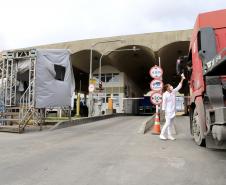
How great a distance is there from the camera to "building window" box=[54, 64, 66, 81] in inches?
535

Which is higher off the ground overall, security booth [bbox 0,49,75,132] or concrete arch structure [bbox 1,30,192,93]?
concrete arch structure [bbox 1,30,192,93]

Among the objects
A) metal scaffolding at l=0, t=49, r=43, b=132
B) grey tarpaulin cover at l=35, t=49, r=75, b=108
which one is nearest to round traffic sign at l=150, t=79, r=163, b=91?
grey tarpaulin cover at l=35, t=49, r=75, b=108

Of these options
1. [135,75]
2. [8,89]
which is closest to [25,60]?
[8,89]

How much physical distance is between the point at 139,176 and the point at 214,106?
79.0 inches

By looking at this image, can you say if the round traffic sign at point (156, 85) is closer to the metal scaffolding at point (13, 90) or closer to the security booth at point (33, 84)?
the security booth at point (33, 84)

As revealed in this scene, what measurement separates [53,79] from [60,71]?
2.73ft

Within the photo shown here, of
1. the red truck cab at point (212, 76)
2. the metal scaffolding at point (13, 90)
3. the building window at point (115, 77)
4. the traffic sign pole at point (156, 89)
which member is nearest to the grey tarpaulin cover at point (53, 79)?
→ the metal scaffolding at point (13, 90)

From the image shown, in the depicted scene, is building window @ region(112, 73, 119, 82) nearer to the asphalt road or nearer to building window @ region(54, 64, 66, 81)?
building window @ region(54, 64, 66, 81)

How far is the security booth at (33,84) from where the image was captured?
492 inches

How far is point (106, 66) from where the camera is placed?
39656 mm

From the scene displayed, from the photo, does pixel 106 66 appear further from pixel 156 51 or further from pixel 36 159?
pixel 36 159

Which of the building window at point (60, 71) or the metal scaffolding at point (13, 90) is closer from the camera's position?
the metal scaffolding at point (13, 90)

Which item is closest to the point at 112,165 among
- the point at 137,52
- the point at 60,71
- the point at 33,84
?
the point at 33,84

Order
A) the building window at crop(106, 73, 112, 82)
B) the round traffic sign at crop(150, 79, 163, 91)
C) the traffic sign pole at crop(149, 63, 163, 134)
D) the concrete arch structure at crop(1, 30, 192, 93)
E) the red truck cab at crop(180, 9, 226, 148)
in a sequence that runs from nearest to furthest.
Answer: the red truck cab at crop(180, 9, 226, 148)
the traffic sign pole at crop(149, 63, 163, 134)
the round traffic sign at crop(150, 79, 163, 91)
the concrete arch structure at crop(1, 30, 192, 93)
the building window at crop(106, 73, 112, 82)
